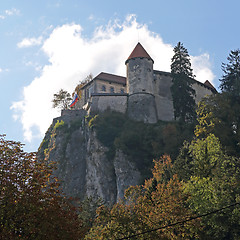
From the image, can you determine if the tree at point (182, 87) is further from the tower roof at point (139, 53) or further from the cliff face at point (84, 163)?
the cliff face at point (84, 163)

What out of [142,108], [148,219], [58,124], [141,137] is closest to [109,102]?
[142,108]

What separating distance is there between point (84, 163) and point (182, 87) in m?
18.6

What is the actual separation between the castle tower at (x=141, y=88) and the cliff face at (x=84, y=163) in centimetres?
816

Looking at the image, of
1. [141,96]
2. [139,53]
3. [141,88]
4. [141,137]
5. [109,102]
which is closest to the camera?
[141,137]

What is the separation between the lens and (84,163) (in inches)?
2403

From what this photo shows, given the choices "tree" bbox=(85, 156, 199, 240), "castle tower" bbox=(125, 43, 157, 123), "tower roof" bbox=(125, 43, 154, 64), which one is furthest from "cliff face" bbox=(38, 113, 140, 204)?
"tree" bbox=(85, 156, 199, 240)

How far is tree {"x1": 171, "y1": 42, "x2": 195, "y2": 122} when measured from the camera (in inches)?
2288

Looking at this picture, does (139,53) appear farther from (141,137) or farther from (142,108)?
(141,137)

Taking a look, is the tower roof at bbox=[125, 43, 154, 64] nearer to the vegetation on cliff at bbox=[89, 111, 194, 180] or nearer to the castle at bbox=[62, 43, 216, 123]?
the castle at bbox=[62, 43, 216, 123]

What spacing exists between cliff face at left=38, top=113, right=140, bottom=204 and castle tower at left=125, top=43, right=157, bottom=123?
26.8 feet

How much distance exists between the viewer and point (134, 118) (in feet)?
205

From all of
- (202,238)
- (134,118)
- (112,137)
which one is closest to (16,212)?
(202,238)

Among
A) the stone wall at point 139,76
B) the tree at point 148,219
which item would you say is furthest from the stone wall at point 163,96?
the tree at point 148,219

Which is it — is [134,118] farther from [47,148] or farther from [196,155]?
[196,155]
